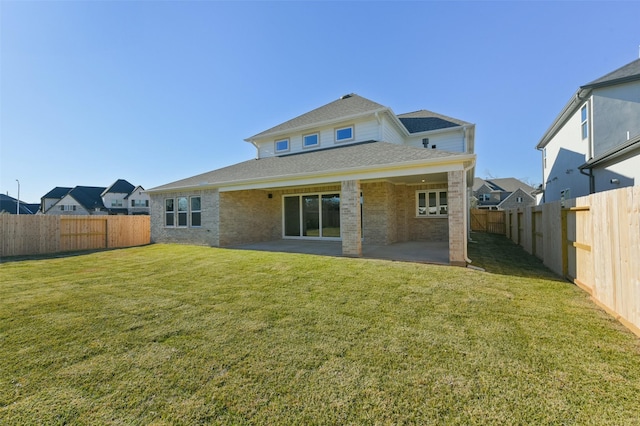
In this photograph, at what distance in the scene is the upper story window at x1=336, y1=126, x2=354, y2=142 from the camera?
13.7m

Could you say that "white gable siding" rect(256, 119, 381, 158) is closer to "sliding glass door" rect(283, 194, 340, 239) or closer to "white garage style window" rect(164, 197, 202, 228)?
"sliding glass door" rect(283, 194, 340, 239)

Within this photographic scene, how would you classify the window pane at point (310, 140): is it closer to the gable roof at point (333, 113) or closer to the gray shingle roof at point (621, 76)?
the gable roof at point (333, 113)

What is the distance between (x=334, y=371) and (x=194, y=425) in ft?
4.34

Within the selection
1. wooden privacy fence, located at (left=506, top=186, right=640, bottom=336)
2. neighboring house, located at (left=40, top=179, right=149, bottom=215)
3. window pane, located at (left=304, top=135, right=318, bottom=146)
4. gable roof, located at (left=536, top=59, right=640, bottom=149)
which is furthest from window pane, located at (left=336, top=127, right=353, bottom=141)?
neighboring house, located at (left=40, top=179, right=149, bottom=215)

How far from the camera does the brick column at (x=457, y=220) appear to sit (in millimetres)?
7522

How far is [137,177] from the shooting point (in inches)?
1864

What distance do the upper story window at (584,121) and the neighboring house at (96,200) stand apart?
5261 cm

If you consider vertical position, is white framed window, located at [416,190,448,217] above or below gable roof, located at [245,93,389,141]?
below

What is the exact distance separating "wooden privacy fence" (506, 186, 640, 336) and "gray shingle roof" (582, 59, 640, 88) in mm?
8117

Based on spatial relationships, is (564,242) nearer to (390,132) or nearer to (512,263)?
(512,263)

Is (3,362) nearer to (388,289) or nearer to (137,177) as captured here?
(388,289)

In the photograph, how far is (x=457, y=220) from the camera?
7.56 m

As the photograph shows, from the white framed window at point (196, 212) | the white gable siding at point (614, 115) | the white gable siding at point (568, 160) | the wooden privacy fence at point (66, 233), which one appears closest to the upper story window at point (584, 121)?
the white gable siding at point (568, 160)

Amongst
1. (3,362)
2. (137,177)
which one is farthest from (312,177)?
(137,177)
